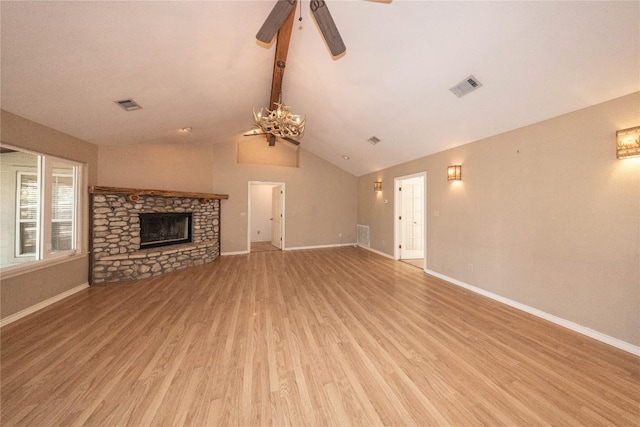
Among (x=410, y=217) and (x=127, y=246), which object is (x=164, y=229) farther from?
(x=410, y=217)

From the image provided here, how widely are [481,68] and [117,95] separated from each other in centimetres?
435

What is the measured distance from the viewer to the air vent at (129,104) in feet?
9.74

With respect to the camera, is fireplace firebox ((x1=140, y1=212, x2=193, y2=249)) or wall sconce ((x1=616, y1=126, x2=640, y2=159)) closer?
wall sconce ((x1=616, y1=126, x2=640, y2=159))

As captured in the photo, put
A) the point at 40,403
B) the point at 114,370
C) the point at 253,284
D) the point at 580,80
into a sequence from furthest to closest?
the point at 253,284
the point at 580,80
the point at 114,370
the point at 40,403

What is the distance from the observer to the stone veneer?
384 cm

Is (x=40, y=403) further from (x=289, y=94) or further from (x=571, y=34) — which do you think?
(x=571, y=34)

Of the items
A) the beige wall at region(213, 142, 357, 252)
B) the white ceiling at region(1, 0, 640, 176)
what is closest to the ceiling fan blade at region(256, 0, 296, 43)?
the white ceiling at region(1, 0, 640, 176)

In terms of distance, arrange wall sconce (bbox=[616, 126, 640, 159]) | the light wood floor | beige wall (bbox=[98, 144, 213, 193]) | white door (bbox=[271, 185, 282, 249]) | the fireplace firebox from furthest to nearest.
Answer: white door (bbox=[271, 185, 282, 249]), the fireplace firebox, beige wall (bbox=[98, 144, 213, 193]), wall sconce (bbox=[616, 126, 640, 159]), the light wood floor

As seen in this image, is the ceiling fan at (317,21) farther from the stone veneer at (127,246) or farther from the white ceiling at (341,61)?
the stone veneer at (127,246)

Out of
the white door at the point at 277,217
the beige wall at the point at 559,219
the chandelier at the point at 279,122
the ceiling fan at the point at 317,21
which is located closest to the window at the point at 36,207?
the chandelier at the point at 279,122

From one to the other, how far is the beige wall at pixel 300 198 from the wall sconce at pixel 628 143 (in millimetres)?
5734

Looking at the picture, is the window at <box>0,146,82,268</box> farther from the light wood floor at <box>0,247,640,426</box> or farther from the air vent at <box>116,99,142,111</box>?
the air vent at <box>116,99,142,111</box>

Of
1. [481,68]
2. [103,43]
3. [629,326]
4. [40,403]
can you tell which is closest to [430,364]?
[629,326]

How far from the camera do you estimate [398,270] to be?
474cm
